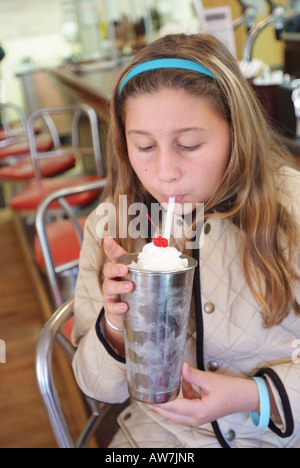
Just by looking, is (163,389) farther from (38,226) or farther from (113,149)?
(38,226)

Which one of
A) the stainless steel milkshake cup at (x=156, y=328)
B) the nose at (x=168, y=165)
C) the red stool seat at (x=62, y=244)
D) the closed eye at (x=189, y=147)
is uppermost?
the closed eye at (x=189, y=147)

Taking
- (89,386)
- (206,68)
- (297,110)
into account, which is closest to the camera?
(206,68)

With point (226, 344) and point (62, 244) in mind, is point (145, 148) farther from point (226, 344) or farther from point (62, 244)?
point (62, 244)

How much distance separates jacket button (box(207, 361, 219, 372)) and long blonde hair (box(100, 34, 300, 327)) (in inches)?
5.0

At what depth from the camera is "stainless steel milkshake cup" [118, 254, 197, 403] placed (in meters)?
0.70

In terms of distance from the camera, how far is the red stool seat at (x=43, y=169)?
3.08m

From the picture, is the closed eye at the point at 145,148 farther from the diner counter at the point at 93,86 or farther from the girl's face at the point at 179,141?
the diner counter at the point at 93,86

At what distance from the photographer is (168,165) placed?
2.87 feet

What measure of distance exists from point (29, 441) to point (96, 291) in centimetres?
114

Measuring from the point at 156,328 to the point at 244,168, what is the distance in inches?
14.1

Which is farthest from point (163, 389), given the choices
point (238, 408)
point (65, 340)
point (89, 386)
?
point (65, 340)

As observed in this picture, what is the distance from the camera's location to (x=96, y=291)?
3.63ft
